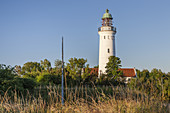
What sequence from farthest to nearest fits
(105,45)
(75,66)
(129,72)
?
(129,72), (105,45), (75,66)

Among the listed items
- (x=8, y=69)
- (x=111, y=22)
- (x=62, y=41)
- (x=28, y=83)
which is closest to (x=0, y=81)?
(x=8, y=69)

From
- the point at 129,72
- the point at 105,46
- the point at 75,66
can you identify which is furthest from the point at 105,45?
the point at 129,72

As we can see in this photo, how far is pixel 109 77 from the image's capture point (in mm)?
25422

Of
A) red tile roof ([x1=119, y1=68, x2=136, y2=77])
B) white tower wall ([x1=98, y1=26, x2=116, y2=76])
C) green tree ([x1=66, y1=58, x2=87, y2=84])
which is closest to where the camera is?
green tree ([x1=66, y1=58, x2=87, y2=84])

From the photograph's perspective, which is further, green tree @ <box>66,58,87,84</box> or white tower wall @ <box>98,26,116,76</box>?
white tower wall @ <box>98,26,116,76</box>

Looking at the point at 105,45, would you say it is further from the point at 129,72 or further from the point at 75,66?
the point at 129,72

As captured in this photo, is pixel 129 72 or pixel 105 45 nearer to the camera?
pixel 105 45

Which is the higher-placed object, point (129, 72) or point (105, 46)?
point (105, 46)

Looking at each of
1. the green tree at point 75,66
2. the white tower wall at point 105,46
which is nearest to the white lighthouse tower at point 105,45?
the white tower wall at point 105,46

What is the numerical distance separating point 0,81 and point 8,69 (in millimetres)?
1119

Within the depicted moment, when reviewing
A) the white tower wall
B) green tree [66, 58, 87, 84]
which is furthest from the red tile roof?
green tree [66, 58, 87, 84]

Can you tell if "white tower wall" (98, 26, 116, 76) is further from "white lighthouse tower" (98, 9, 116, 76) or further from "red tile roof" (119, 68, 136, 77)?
"red tile roof" (119, 68, 136, 77)

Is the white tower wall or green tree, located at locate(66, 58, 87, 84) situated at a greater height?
the white tower wall

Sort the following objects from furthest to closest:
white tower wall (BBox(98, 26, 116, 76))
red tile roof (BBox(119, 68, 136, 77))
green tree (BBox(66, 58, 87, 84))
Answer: red tile roof (BBox(119, 68, 136, 77)) → white tower wall (BBox(98, 26, 116, 76)) → green tree (BBox(66, 58, 87, 84))
